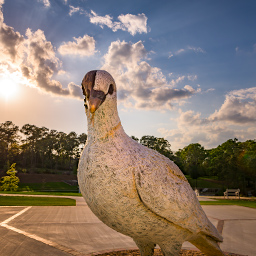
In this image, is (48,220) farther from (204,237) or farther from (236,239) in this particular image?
(204,237)

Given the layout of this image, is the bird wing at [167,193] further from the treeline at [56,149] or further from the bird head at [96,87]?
the treeline at [56,149]

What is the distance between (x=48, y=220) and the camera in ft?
32.6

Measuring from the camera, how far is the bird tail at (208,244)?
3554 millimetres

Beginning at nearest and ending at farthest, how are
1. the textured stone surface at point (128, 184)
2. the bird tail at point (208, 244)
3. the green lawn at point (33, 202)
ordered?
1. the textured stone surface at point (128, 184)
2. the bird tail at point (208, 244)
3. the green lawn at point (33, 202)

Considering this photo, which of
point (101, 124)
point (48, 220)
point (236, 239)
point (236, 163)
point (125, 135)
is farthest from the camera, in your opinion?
point (236, 163)

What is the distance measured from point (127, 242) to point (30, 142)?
69.1 metres

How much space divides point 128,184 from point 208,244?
170 centimetres

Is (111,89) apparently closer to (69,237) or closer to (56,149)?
(69,237)

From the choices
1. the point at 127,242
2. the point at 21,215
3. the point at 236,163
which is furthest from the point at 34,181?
the point at 127,242

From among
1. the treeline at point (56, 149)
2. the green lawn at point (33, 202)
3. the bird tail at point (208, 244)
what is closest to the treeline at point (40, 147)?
the treeline at point (56, 149)

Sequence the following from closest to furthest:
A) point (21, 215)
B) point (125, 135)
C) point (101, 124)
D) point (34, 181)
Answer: point (101, 124)
point (125, 135)
point (21, 215)
point (34, 181)

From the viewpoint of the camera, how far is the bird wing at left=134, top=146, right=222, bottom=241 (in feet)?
9.64

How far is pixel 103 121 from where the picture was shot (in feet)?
10.3

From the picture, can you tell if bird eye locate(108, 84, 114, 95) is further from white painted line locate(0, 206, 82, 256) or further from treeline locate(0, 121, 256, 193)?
treeline locate(0, 121, 256, 193)
